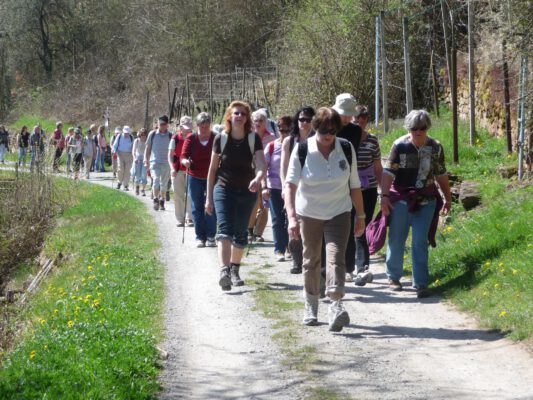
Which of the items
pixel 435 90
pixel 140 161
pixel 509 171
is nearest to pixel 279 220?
pixel 509 171

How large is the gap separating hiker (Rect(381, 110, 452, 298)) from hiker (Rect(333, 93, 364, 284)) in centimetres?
38

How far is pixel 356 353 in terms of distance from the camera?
717 centimetres

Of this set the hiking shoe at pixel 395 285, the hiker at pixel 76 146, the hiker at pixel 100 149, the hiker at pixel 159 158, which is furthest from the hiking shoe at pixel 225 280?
the hiker at pixel 100 149

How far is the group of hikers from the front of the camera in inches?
308

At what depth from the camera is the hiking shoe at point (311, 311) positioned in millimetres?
8055

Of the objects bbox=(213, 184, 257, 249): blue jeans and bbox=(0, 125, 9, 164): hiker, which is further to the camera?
bbox=(0, 125, 9, 164): hiker

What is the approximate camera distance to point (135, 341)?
7258 mm

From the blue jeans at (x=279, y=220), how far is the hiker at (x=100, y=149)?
2165 cm

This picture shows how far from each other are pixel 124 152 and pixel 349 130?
50.8ft

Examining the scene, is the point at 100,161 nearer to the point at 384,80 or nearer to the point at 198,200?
the point at 384,80

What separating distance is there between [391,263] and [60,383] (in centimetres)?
429

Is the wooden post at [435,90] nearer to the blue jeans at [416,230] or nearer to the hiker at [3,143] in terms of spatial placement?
the blue jeans at [416,230]

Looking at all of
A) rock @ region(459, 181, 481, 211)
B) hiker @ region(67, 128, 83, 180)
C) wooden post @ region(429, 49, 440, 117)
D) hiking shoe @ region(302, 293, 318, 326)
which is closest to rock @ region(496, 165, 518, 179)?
rock @ region(459, 181, 481, 211)

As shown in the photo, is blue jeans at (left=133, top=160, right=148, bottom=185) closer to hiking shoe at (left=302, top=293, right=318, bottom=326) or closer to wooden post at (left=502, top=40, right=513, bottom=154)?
wooden post at (left=502, top=40, right=513, bottom=154)
